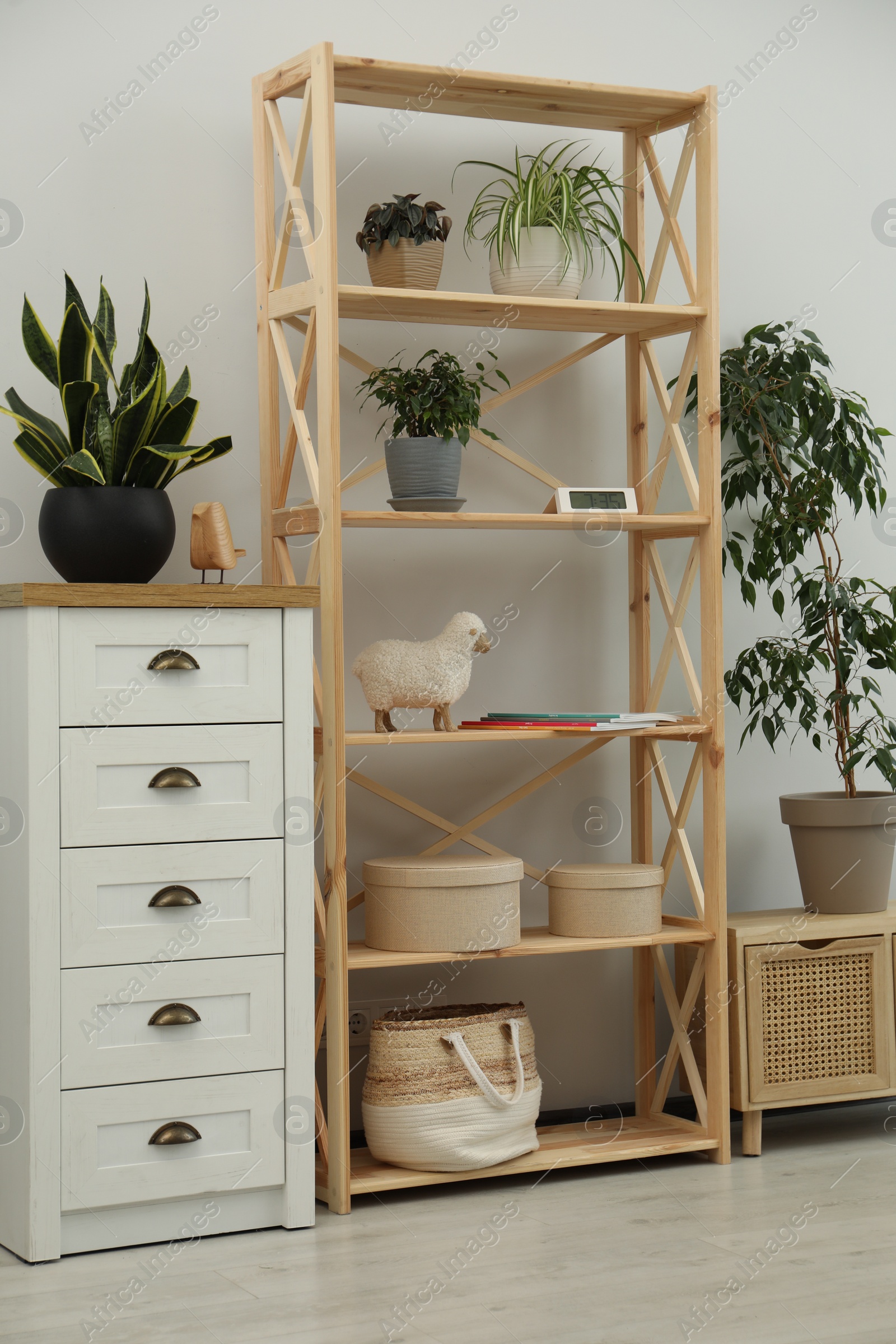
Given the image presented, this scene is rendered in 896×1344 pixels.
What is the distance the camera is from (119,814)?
7.67 feet

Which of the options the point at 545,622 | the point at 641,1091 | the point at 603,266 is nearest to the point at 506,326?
the point at 603,266

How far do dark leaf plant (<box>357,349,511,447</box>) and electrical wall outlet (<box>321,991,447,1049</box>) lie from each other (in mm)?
1193

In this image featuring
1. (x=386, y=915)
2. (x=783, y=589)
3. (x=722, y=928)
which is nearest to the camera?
(x=386, y=915)

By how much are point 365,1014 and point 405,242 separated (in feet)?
5.22

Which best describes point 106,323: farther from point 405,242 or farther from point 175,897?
point 175,897

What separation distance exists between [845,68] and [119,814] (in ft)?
8.47

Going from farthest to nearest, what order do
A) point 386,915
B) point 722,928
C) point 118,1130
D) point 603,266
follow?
point 603,266, point 722,928, point 386,915, point 118,1130

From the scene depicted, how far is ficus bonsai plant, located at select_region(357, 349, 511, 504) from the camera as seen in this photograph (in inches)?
104

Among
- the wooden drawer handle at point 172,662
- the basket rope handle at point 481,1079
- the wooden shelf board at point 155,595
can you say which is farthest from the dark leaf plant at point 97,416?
the basket rope handle at point 481,1079

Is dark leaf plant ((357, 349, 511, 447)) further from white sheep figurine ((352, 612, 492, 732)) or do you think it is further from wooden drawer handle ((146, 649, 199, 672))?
wooden drawer handle ((146, 649, 199, 672))

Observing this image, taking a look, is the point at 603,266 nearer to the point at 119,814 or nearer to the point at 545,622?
the point at 545,622

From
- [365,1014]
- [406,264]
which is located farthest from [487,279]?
[365,1014]

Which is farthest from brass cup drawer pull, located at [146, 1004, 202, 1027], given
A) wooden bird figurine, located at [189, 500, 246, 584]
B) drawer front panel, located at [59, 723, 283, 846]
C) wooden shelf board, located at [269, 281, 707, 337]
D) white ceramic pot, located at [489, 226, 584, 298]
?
white ceramic pot, located at [489, 226, 584, 298]

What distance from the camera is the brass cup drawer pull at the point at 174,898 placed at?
7.71 feet
